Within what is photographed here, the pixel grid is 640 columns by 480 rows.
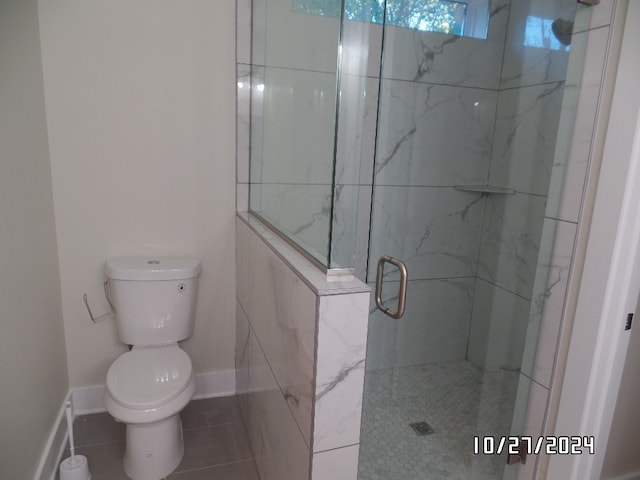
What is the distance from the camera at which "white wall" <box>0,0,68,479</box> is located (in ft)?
4.63

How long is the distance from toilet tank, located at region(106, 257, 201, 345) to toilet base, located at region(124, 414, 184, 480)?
0.41 m

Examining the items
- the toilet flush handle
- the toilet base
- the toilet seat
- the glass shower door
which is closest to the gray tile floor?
the toilet base

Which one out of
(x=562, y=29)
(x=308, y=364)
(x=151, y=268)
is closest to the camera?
(x=308, y=364)

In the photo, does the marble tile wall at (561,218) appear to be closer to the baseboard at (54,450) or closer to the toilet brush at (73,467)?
the toilet brush at (73,467)

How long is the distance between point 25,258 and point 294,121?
1.12 meters

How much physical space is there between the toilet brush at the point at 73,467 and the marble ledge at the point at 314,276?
1.11m

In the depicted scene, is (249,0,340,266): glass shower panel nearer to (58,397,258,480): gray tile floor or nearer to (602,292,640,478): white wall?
(58,397,258,480): gray tile floor

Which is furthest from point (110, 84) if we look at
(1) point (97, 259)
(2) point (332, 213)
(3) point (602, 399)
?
(3) point (602, 399)

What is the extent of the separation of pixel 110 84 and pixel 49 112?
0.29m

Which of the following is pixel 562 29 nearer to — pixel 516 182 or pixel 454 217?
pixel 516 182

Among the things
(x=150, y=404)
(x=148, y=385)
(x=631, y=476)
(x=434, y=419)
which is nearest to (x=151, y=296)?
(x=148, y=385)

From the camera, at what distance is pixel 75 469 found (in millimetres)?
1698
